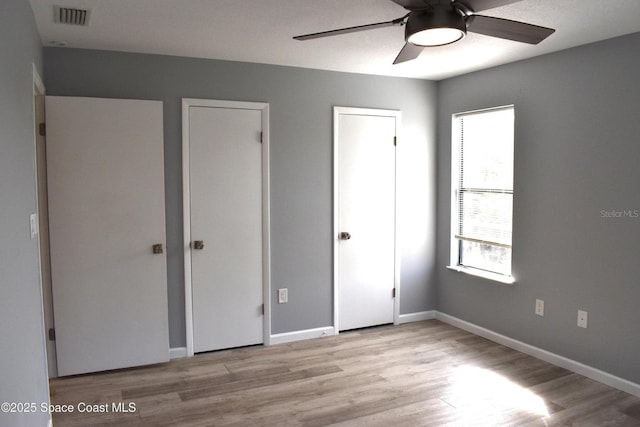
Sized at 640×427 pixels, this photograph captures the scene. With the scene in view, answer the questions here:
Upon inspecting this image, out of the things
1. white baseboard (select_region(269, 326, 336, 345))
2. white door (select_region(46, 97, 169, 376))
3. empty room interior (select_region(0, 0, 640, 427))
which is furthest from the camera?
white baseboard (select_region(269, 326, 336, 345))

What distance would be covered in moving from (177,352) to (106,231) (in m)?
1.14

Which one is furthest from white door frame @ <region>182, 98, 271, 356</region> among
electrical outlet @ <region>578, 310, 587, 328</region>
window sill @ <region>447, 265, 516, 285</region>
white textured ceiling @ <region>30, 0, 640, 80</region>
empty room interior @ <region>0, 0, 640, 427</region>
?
electrical outlet @ <region>578, 310, 587, 328</region>

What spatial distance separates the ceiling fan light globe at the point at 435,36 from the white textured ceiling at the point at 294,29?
0.40 metres

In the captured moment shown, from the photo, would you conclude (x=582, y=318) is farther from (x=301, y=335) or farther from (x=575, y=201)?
(x=301, y=335)

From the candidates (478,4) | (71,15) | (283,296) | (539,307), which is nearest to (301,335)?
(283,296)

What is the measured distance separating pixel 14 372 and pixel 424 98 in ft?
13.5

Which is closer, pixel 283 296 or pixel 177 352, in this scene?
pixel 177 352

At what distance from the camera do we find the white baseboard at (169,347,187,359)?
12.6ft

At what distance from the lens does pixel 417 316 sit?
16.0 feet

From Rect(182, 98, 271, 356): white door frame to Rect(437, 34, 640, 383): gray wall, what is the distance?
1.96 m

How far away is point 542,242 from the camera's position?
3.79 metres

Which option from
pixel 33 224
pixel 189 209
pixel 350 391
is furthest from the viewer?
pixel 189 209

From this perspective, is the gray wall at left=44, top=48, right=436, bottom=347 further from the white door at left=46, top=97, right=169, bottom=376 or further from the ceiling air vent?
the ceiling air vent

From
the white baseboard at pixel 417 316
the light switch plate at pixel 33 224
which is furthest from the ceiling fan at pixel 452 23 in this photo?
the white baseboard at pixel 417 316
